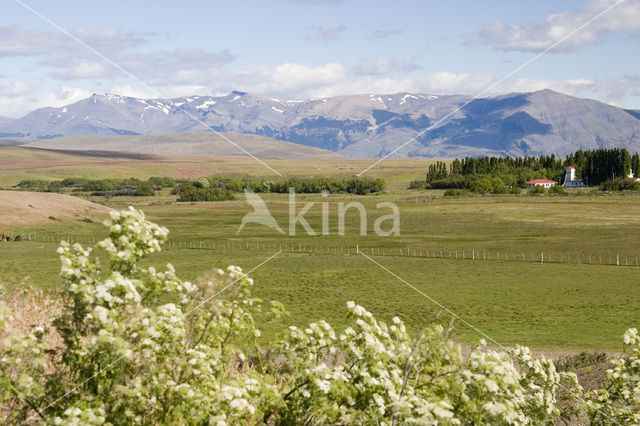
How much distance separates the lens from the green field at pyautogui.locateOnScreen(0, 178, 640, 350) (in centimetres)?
3544

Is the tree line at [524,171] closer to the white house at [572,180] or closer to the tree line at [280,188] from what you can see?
the white house at [572,180]

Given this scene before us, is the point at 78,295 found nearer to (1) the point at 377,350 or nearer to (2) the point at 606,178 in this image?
(1) the point at 377,350

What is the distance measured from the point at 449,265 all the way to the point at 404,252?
9471 millimetres

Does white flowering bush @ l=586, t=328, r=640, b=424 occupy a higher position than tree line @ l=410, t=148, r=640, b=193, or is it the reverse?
tree line @ l=410, t=148, r=640, b=193

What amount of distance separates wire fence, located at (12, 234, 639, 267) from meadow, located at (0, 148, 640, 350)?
18 centimetres

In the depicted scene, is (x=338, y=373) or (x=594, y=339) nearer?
(x=338, y=373)

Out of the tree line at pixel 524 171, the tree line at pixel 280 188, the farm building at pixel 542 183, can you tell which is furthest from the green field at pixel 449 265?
the farm building at pixel 542 183

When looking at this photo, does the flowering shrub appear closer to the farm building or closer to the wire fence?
the wire fence

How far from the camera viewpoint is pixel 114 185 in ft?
575

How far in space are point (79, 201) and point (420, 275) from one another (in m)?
65.1

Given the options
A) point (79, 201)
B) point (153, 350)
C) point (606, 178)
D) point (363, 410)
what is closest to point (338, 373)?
point (363, 410)

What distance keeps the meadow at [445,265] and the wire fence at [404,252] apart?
0.18 m

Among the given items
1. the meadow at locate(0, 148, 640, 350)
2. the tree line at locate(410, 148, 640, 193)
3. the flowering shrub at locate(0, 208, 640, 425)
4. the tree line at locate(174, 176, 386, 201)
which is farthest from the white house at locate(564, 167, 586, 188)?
the flowering shrub at locate(0, 208, 640, 425)

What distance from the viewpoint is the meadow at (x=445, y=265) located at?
3516cm
